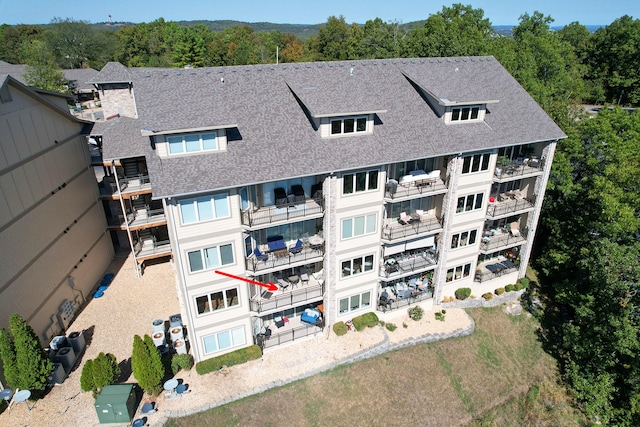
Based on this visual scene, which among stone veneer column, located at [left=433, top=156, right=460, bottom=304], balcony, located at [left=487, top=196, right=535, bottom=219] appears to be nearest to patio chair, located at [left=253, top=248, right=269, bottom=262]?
stone veneer column, located at [left=433, top=156, right=460, bottom=304]

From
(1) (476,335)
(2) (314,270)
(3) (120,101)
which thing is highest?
(3) (120,101)

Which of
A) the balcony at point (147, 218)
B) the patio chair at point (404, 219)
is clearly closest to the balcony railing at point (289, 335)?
the patio chair at point (404, 219)

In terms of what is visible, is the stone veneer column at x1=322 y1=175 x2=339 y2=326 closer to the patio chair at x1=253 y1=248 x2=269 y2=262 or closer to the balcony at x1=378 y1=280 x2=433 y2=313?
the patio chair at x1=253 y1=248 x2=269 y2=262

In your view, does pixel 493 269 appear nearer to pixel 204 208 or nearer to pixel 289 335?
pixel 289 335

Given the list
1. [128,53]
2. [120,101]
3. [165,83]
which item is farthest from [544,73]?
[128,53]

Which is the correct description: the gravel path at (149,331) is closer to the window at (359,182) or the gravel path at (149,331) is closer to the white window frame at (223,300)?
the white window frame at (223,300)

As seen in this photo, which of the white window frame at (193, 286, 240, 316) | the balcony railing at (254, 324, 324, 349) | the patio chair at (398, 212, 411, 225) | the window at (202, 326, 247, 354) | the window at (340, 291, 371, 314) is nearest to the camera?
the white window frame at (193, 286, 240, 316)

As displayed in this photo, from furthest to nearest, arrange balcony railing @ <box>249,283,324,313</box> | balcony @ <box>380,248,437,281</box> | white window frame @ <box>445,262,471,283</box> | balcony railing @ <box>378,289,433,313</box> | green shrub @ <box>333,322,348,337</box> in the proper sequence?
1. white window frame @ <box>445,262,471,283</box>
2. balcony railing @ <box>378,289,433,313</box>
3. balcony @ <box>380,248,437,281</box>
4. green shrub @ <box>333,322,348,337</box>
5. balcony railing @ <box>249,283,324,313</box>

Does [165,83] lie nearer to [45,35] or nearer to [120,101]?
[120,101]
